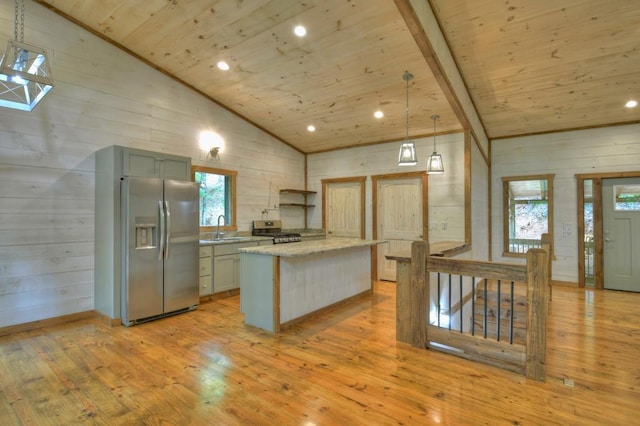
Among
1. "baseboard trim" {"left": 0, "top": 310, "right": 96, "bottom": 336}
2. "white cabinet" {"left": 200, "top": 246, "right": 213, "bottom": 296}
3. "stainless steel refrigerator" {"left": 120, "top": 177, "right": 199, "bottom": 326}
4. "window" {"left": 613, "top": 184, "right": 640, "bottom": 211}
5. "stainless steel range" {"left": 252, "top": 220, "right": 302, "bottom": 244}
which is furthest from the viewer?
"stainless steel range" {"left": 252, "top": 220, "right": 302, "bottom": 244}

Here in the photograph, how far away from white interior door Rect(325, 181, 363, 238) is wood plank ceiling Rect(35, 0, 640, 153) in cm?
164

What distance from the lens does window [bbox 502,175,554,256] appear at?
5.69 m

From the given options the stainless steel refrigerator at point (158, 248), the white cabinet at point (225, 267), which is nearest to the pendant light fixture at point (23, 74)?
the stainless steel refrigerator at point (158, 248)

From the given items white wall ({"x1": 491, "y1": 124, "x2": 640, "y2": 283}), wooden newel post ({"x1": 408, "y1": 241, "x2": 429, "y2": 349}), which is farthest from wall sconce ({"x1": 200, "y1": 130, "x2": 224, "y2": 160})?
white wall ({"x1": 491, "y1": 124, "x2": 640, "y2": 283})

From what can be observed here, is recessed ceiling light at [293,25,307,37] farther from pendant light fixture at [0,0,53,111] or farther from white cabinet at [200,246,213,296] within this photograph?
white cabinet at [200,246,213,296]

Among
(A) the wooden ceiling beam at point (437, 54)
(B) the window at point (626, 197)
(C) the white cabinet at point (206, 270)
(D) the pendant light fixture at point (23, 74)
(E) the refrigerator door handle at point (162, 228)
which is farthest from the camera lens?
(B) the window at point (626, 197)

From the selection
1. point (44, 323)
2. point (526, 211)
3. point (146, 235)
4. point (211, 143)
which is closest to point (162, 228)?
point (146, 235)

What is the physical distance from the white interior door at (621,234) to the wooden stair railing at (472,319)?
3.74m

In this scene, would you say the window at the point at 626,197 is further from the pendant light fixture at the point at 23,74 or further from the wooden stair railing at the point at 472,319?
the pendant light fixture at the point at 23,74

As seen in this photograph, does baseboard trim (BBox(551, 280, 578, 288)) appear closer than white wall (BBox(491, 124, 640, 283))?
No

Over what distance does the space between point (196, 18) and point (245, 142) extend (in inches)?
96.6

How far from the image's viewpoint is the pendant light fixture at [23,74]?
196 cm

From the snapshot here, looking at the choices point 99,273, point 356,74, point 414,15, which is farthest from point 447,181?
point 99,273

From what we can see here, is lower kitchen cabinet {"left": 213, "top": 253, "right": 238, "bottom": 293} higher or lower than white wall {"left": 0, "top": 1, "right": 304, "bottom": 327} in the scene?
lower
